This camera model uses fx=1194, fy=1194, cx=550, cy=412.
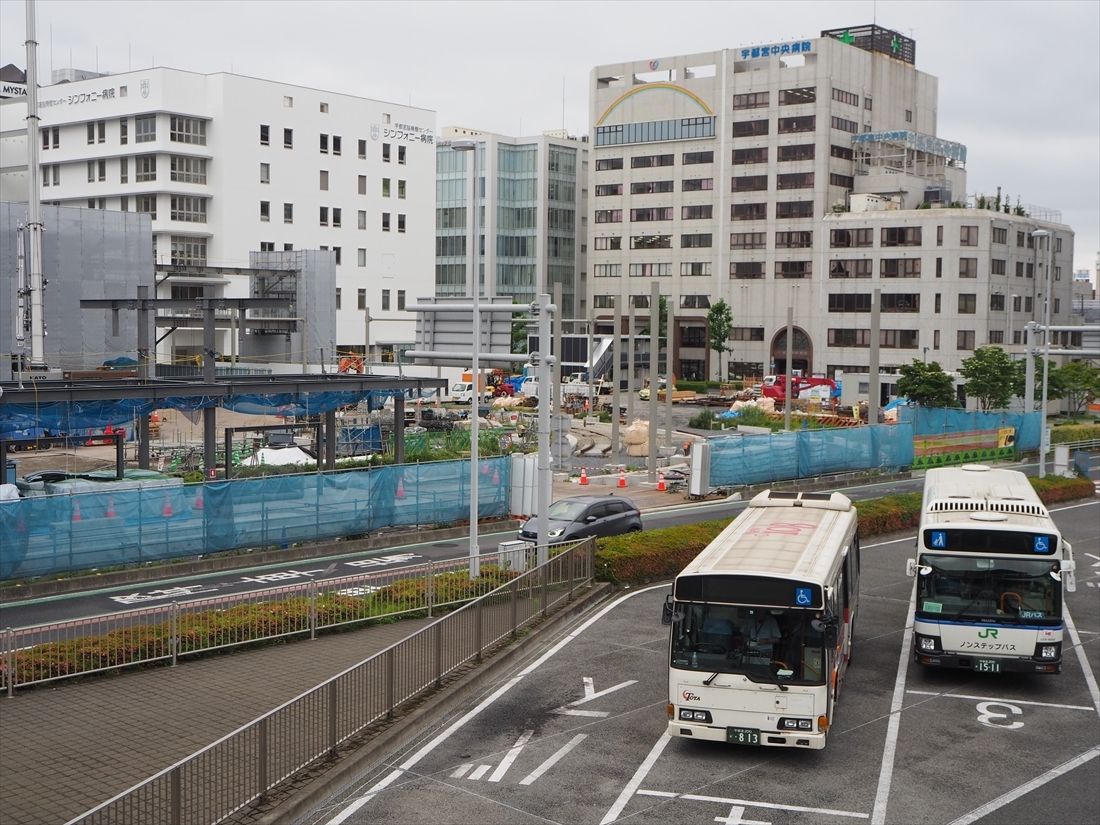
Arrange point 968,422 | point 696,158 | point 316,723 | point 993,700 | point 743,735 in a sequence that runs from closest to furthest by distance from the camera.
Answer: point 316,723, point 743,735, point 993,700, point 968,422, point 696,158

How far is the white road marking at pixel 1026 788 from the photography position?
13.3 meters

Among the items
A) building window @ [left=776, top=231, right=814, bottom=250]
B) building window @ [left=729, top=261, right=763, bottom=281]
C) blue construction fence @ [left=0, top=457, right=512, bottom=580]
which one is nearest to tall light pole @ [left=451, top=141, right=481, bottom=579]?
blue construction fence @ [left=0, top=457, right=512, bottom=580]

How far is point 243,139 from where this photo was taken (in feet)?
270

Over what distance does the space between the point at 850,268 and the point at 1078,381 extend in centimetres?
2473

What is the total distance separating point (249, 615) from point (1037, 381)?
206 feet

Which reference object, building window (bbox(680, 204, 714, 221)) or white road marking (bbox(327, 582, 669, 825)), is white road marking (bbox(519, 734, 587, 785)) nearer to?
white road marking (bbox(327, 582, 669, 825))

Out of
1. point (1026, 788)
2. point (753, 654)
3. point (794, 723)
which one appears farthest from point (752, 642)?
point (1026, 788)

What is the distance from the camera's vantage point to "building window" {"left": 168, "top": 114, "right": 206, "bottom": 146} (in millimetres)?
80562

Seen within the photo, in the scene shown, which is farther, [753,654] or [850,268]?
[850,268]

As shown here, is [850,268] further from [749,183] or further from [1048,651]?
[1048,651]

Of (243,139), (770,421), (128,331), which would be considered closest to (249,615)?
(128,331)

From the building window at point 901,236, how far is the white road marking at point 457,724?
74.6 meters

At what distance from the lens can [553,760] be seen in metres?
15.1

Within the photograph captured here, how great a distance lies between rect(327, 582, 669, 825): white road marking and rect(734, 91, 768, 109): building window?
8472cm
